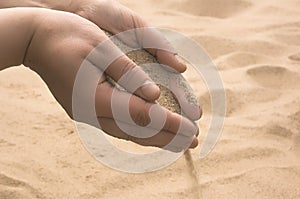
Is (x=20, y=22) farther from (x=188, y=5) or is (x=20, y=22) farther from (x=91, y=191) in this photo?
(x=188, y=5)

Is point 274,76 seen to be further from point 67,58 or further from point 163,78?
point 67,58

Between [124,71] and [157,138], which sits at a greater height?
[124,71]

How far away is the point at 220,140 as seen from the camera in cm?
123

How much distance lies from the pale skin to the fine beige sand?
Result: 0.20 m

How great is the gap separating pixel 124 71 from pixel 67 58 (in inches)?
3.8

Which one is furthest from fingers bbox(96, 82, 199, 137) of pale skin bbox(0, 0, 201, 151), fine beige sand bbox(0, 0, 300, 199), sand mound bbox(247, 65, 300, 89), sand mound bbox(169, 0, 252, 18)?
sand mound bbox(169, 0, 252, 18)

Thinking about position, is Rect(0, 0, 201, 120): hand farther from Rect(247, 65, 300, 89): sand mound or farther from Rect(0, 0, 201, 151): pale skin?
Rect(247, 65, 300, 89): sand mound

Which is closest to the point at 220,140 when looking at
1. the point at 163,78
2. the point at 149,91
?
the point at 163,78

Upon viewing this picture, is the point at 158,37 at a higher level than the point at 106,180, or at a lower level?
higher

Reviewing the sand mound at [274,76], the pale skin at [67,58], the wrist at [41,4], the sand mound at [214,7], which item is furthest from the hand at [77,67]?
the sand mound at [214,7]

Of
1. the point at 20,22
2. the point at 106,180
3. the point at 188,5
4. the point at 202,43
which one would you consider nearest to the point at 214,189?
the point at 106,180

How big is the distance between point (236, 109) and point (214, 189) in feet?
1.14

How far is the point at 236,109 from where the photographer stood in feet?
4.47

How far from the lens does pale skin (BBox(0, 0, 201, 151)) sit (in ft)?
2.77
